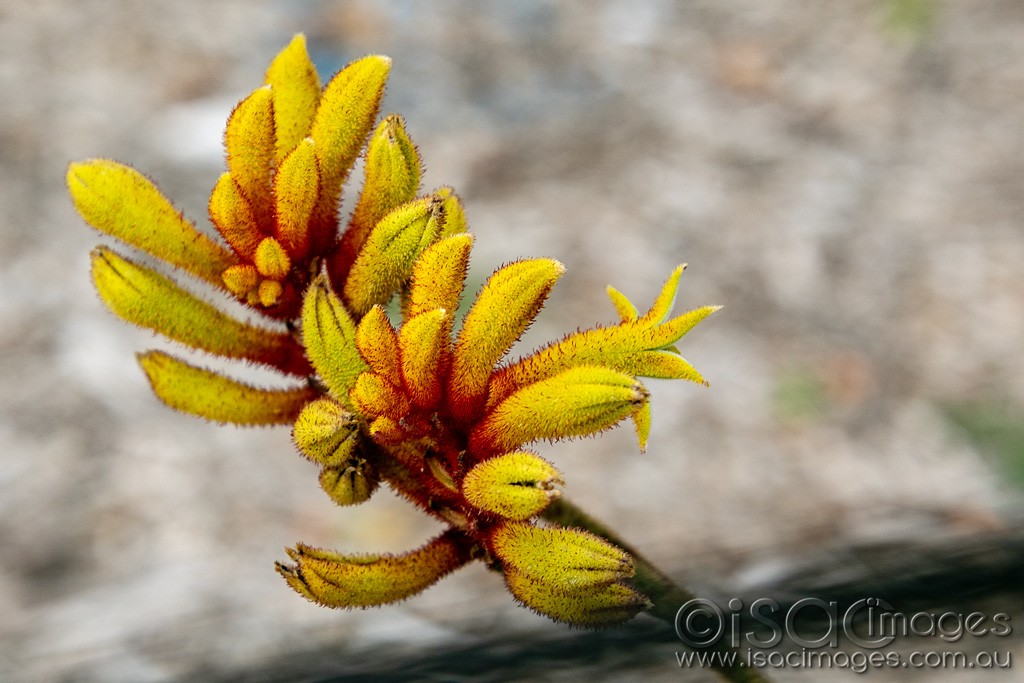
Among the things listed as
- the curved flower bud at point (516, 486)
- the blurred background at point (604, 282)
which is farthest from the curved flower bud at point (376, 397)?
the blurred background at point (604, 282)

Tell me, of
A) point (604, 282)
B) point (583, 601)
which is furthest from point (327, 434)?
point (604, 282)

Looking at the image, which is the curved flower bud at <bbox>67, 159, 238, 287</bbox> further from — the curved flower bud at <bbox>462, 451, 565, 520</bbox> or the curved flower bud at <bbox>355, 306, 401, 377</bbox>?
the curved flower bud at <bbox>462, 451, 565, 520</bbox>

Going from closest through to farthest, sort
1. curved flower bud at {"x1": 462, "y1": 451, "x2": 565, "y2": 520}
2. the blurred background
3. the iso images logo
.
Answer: curved flower bud at {"x1": 462, "y1": 451, "x2": 565, "y2": 520} → the iso images logo → the blurred background

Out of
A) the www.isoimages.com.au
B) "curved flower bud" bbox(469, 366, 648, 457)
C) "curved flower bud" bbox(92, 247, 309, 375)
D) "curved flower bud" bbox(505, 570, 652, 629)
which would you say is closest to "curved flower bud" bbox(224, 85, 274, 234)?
"curved flower bud" bbox(92, 247, 309, 375)

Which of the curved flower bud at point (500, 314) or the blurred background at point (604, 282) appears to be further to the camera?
the blurred background at point (604, 282)

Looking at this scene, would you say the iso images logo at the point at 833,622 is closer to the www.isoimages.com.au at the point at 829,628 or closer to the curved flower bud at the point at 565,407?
the www.isoimages.com.au at the point at 829,628

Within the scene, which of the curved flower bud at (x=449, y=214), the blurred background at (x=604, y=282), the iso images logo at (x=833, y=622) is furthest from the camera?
the blurred background at (x=604, y=282)

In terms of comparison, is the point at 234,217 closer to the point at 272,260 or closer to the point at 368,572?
the point at 272,260
